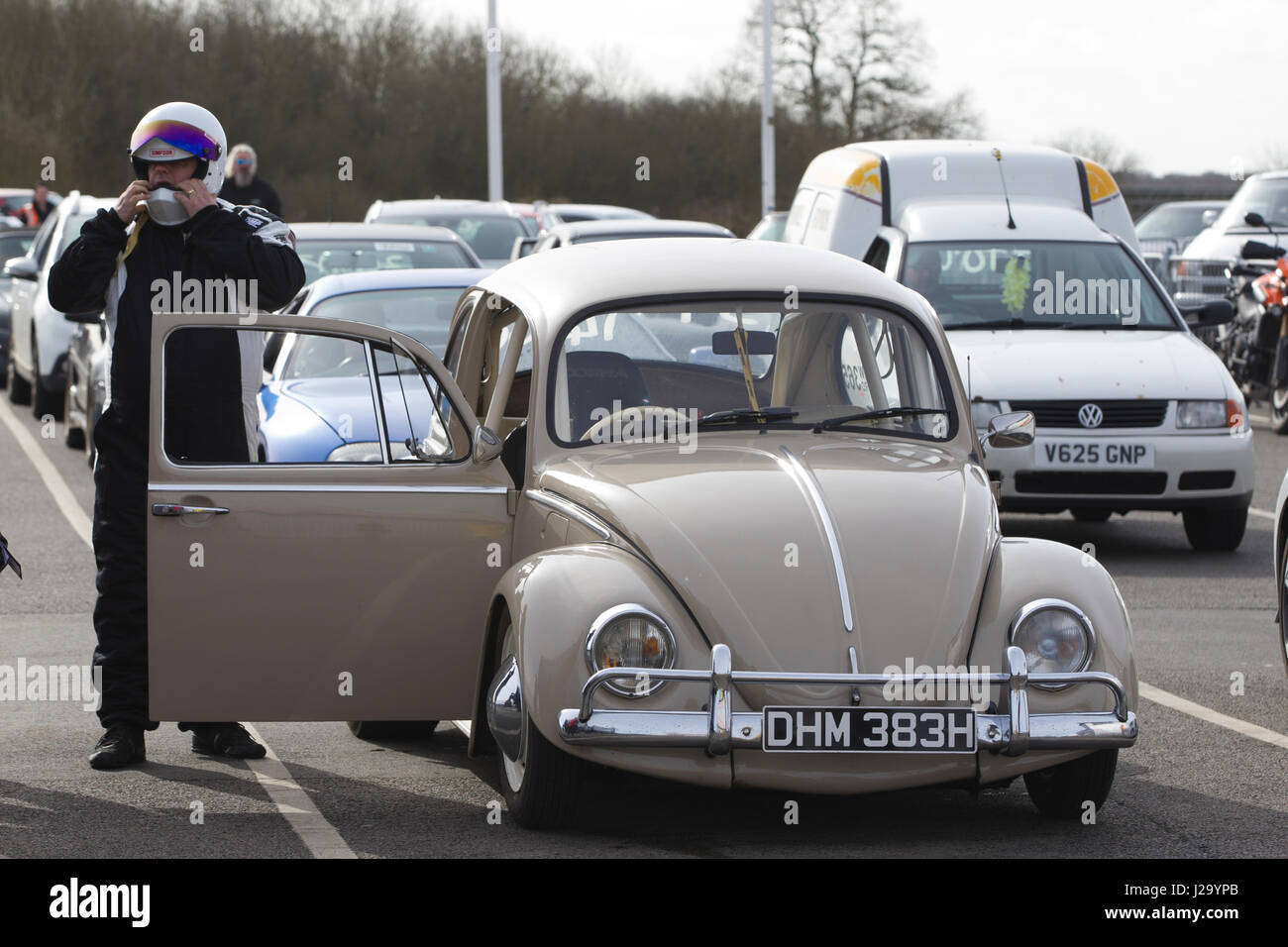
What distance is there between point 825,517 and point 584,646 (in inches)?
30.6

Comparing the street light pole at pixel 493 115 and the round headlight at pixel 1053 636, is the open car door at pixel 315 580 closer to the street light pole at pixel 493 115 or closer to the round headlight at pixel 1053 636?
the round headlight at pixel 1053 636

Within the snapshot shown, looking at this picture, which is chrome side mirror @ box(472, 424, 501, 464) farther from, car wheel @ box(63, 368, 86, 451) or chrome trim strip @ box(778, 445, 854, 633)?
car wheel @ box(63, 368, 86, 451)

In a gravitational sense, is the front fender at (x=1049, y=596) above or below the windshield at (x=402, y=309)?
below

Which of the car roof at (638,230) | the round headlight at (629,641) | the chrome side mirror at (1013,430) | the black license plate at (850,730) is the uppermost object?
the car roof at (638,230)

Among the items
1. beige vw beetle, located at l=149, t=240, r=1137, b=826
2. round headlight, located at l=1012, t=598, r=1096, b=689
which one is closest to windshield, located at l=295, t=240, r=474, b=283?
beige vw beetle, located at l=149, t=240, r=1137, b=826

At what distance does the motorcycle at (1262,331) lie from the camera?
18234mm

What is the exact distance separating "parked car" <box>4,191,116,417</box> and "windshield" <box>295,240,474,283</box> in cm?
394

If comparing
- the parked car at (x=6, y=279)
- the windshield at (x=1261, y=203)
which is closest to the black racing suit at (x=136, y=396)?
the parked car at (x=6, y=279)

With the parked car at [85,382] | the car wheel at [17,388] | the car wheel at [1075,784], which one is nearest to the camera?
the car wheel at [1075,784]

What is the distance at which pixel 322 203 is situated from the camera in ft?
172

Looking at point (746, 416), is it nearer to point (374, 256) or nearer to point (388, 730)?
point (388, 730)

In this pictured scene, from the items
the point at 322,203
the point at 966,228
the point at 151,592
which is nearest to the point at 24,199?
the point at 322,203

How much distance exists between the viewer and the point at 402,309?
12.1m

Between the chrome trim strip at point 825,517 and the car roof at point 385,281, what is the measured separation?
20.8 feet
